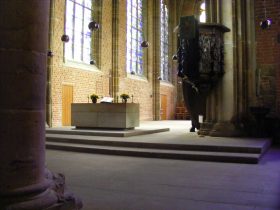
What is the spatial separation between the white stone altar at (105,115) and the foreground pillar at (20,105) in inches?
275

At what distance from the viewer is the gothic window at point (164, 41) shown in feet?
67.8

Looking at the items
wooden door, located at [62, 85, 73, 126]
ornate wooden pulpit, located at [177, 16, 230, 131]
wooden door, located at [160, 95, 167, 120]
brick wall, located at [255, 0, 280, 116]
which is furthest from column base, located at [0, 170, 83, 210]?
wooden door, located at [160, 95, 167, 120]

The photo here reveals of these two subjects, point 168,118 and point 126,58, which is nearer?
point 126,58

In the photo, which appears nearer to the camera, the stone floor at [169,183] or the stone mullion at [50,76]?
the stone floor at [169,183]

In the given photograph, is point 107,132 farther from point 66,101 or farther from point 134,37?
point 134,37

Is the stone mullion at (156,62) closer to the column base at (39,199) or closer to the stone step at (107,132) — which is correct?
the stone step at (107,132)

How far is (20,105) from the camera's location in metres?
2.22

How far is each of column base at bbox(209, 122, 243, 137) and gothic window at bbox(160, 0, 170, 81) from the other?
42.1ft

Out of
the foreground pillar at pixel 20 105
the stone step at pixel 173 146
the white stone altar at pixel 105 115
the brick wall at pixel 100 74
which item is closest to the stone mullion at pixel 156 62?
the brick wall at pixel 100 74

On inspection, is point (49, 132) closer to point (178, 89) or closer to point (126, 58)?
point (126, 58)

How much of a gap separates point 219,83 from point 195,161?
300 centimetres

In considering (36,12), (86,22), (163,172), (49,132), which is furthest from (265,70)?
(86,22)

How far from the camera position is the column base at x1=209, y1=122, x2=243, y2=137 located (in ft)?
25.8

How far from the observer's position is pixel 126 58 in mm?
16531
